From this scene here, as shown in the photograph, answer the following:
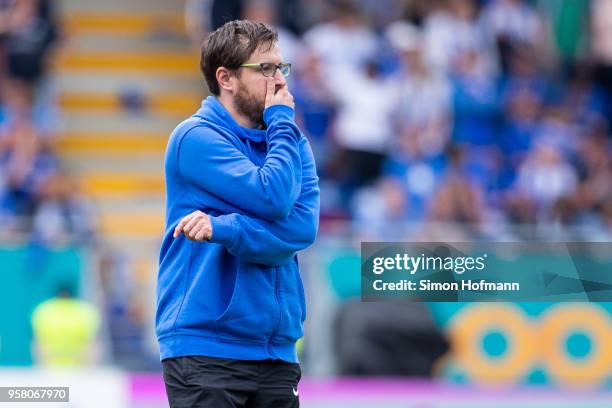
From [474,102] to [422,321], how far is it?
3228 millimetres

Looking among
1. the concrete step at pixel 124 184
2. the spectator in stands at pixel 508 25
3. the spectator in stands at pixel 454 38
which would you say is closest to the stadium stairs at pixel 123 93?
the concrete step at pixel 124 184

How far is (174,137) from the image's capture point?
14.0 ft

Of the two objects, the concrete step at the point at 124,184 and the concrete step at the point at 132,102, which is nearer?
the concrete step at the point at 124,184

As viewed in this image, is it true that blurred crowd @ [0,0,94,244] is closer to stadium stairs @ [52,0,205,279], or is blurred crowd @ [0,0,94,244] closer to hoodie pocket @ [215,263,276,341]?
stadium stairs @ [52,0,205,279]

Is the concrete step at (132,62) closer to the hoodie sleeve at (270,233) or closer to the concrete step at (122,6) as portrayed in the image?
the concrete step at (122,6)

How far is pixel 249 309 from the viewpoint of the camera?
4.17 metres

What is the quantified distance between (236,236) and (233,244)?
27 millimetres

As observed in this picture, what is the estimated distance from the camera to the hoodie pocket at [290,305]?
4.26 metres

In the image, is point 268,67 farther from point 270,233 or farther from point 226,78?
point 270,233

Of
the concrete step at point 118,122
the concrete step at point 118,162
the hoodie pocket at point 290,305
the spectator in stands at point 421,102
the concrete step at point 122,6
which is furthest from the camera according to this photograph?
the concrete step at point 122,6

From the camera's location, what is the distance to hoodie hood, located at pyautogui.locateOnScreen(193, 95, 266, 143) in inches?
171

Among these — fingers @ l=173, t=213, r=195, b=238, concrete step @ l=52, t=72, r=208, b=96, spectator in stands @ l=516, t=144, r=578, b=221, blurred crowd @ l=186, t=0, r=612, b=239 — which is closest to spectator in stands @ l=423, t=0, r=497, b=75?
blurred crowd @ l=186, t=0, r=612, b=239

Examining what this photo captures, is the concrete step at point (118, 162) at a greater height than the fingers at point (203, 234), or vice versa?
the concrete step at point (118, 162)

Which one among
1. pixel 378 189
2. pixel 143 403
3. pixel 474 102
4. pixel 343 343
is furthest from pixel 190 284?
pixel 474 102
